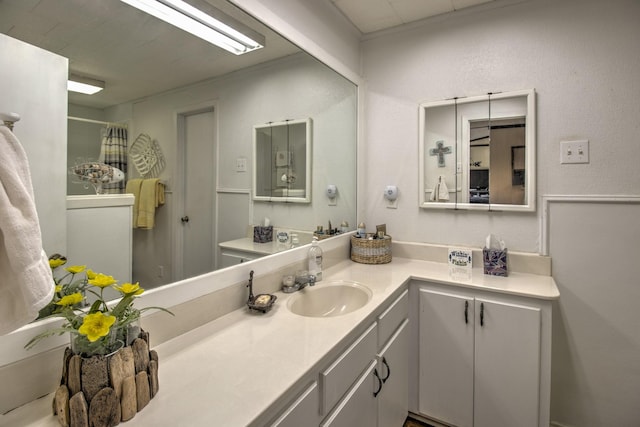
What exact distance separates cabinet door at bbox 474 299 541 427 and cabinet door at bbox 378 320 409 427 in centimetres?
36

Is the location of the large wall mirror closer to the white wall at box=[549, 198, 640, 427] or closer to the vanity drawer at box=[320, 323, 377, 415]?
the vanity drawer at box=[320, 323, 377, 415]

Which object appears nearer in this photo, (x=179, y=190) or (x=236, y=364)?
(x=236, y=364)

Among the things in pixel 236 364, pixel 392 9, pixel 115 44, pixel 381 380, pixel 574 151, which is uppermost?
pixel 392 9

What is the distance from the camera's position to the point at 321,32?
183 cm

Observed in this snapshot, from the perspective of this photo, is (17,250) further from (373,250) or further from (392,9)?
(392,9)

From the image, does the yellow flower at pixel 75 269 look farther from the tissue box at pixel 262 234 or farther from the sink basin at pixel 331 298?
the sink basin at pixel 331 298

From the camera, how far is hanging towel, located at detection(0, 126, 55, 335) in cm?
53

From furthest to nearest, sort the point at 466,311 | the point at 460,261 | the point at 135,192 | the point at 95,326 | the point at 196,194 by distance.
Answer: the point at 460,261, the point at 466,311, the point at 196,194, the point at 135,192, the point at 95,326

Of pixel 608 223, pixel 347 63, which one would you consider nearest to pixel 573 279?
pixel 608 223

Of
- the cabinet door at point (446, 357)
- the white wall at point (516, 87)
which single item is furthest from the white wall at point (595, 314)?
the cabinet door at point (446, 357)

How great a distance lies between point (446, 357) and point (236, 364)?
4.15 ft

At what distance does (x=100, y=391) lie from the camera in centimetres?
65

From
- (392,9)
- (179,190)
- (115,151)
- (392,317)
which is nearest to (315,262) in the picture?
(392,317)

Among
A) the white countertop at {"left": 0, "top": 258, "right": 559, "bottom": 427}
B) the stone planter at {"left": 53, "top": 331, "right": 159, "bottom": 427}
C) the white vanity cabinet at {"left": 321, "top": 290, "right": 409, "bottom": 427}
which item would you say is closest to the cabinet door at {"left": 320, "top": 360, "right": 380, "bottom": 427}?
the white vanity cabinet at {"left": 321, "top": 290, "right": 409, "bottom": 427}
